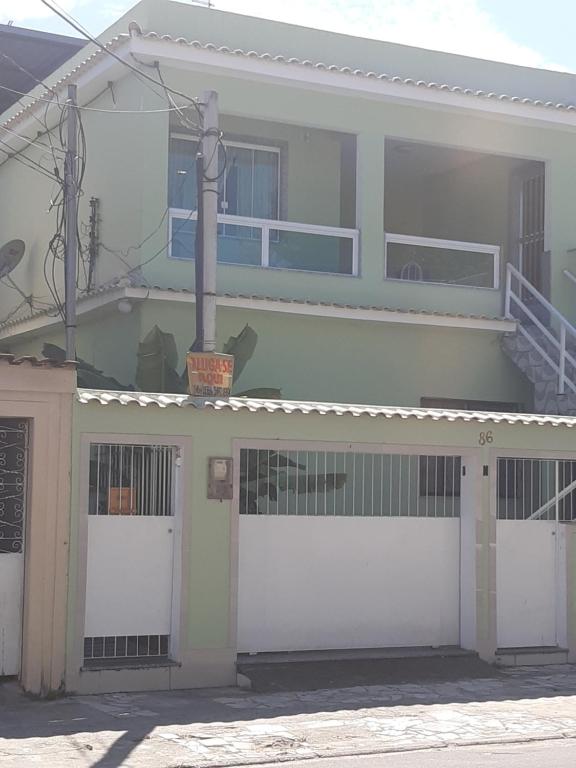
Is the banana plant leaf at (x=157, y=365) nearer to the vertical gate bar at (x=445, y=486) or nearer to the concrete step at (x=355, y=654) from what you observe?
the vertical gate bar at (x=445, y=486)

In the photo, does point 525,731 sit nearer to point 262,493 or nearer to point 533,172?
point 262,493

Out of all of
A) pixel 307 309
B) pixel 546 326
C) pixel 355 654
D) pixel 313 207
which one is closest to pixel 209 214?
pixel 307 309

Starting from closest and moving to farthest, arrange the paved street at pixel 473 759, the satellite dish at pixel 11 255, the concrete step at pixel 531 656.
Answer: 1. the paved street at pixel 473 759
2. the concrete step at pixel 531 656
3. the satellite dish at pixel 11 255

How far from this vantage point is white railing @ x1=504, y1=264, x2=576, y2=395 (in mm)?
15531

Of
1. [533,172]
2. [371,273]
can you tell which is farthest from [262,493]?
[533,172]

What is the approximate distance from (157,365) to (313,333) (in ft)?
9.61

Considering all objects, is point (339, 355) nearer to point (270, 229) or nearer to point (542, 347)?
point (270, 229)

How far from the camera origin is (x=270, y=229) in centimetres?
1572

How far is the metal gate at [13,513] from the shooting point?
33.3 ft

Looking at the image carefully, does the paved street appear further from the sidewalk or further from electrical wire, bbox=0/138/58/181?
electrical wire, bbox=0/138/58/181

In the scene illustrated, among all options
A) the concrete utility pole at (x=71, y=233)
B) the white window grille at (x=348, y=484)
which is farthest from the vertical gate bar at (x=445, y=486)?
the concrete utility pole at (x=71, y=233)

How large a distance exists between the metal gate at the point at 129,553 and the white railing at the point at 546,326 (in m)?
6.73

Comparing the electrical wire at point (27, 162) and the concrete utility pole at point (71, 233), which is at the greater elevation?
the electrical wire at point (27, 162)

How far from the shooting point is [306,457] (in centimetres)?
1275
